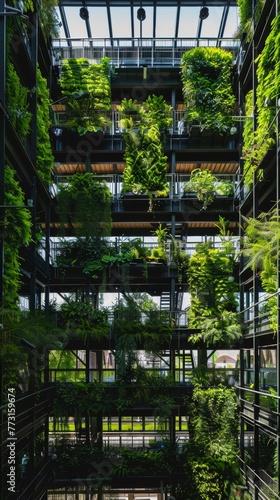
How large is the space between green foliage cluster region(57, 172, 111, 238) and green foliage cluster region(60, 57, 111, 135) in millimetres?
1774

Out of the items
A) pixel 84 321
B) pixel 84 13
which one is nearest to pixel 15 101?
pixel 84 321

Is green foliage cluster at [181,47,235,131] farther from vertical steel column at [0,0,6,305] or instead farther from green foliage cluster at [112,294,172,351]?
vertical steel column at [0,0,6,305]

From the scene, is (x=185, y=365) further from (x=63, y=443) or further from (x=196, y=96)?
(x=196, y=96)

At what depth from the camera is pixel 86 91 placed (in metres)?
17.6

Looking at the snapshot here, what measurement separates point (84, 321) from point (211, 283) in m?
3.80

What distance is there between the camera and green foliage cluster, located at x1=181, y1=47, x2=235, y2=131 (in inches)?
687

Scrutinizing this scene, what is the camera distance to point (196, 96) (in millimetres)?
17500

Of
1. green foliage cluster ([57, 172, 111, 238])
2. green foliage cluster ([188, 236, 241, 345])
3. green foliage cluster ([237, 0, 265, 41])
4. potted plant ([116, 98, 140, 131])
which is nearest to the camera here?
green foliage cluster ([237, 0, 265, 41])

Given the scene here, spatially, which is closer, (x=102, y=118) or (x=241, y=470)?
(x=241, y=470)

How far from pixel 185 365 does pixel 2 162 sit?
10.1 m

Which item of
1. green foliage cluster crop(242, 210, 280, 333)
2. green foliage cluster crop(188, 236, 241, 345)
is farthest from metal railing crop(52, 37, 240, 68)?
green foliage cluster crop(242, 210, 280, 333)

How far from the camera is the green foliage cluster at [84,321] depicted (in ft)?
51.4

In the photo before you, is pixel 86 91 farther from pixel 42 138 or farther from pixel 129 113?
pixel 42 138

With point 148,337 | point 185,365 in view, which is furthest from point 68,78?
point 185,365
